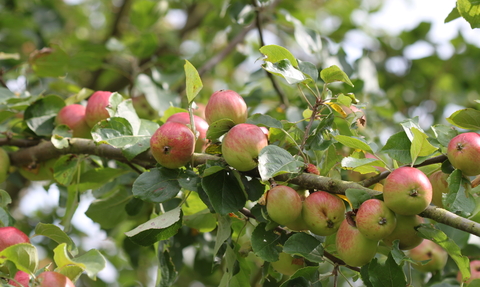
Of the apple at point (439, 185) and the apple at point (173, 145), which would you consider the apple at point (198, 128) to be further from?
the apple at point (439, 185)

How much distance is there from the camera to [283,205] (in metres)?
0.99

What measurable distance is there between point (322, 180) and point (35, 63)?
4.42ft

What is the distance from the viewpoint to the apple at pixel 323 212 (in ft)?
3.32

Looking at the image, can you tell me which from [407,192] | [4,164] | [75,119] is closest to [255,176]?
[407,192]

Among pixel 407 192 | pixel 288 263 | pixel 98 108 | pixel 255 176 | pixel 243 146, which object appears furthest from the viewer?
pixel 98 108

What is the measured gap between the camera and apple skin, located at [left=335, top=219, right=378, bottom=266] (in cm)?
100

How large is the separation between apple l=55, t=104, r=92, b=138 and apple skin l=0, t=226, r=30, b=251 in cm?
46

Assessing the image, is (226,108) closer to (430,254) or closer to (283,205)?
(283,205)

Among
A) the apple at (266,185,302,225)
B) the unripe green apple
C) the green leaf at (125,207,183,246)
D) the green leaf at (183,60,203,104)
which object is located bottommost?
the unripe green apple

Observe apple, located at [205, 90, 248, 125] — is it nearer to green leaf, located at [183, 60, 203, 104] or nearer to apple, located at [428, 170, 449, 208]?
green leaf, located at [183, 60, 203, 104]

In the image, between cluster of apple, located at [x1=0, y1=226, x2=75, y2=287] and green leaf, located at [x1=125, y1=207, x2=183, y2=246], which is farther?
green leaf, located at [x1=125, y1=207, x2=183, y2=246]

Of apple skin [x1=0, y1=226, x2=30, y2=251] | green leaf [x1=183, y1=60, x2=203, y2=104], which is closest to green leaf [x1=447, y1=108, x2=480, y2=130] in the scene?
green leaf [x1=183, y1=60, x2=203, y2=104]

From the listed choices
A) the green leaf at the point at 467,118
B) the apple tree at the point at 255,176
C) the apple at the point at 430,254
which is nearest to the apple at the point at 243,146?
the apple tree at the point at 255,176

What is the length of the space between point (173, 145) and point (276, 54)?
33 cm
